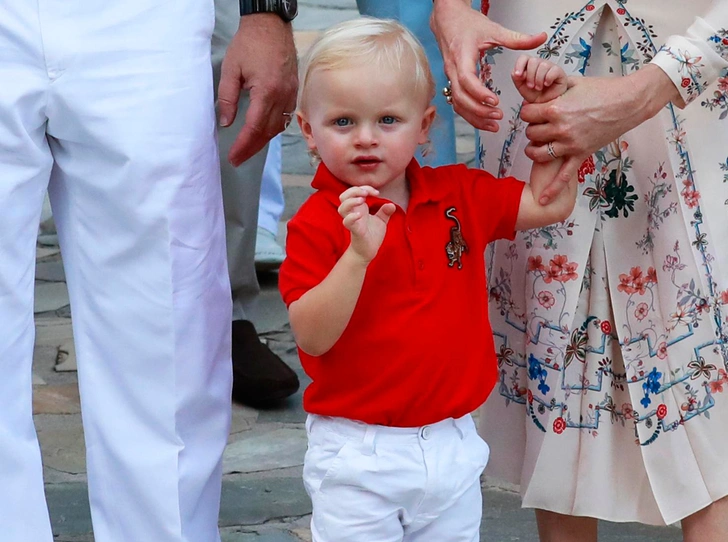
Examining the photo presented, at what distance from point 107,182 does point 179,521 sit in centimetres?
55

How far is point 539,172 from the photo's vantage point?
1.99 metres

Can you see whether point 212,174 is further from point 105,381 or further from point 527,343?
point 527,343

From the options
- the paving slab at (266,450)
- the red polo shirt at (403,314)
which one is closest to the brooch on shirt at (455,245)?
the red polo shirt at (403,314)

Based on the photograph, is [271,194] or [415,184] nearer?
[415,184]

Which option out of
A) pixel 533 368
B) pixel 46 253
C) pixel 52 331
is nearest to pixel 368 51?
pixel 533 368

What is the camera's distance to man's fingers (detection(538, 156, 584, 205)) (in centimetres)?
195

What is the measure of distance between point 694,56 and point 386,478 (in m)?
0.82

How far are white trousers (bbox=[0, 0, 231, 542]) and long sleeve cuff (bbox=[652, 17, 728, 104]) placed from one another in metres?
0.72

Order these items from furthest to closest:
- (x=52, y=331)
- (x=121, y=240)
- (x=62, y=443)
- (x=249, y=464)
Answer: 1. (x=52, y=331)
2. (x=62, y=443)
3. (x=249, y=464)
4. (x=121, y=240)

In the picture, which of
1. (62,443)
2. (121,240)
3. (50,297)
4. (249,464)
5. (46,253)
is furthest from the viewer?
(46,253)

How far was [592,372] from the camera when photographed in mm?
2125

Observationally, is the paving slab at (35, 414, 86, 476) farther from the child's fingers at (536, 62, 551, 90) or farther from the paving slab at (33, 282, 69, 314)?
the child's fingers at (536, 62, 551, 90)

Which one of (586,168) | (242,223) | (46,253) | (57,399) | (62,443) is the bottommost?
(46,253)

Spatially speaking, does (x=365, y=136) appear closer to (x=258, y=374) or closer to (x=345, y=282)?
(x=345, y=282)
